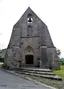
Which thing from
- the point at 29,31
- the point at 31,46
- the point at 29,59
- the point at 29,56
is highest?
the point at 29,31

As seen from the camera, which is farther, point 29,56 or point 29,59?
point 29,59

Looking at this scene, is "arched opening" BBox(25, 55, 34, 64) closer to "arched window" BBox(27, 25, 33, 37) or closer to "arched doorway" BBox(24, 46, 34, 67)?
"arched doorway" BBox(24, 46, 34, 67)

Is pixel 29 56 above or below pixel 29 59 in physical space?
above

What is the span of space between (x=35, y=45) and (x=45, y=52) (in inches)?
115

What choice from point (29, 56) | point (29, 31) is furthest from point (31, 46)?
point (29, 31)

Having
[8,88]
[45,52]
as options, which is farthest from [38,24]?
[8,88]

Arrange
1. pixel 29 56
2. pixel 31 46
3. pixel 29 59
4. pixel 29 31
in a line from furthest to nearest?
pixel 29 59 < pixel 29 56 < pixel 29 31 < pixel 31 46

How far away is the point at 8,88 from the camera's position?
46.6ft

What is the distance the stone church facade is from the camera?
39.2m

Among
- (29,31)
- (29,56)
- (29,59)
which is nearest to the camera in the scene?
(29,31)

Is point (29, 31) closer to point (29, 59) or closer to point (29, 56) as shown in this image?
point (29, 56)

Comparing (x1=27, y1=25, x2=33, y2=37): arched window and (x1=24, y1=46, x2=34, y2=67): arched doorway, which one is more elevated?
(x1=27, y1=25, x2=33, y2=37): arched window

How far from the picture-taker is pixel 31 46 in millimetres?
41062

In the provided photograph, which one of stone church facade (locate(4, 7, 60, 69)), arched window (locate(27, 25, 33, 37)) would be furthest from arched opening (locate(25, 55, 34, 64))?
arched window (locate(27, 25, 33, 37))
